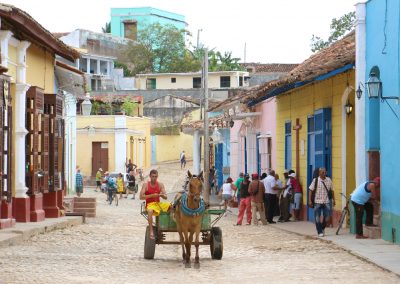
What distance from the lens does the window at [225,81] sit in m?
74.2

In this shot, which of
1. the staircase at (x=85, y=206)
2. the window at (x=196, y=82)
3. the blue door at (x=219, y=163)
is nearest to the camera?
the staircase at (x=85, y=206)

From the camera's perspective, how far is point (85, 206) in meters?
27.6

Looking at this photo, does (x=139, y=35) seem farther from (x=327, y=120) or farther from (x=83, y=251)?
(x=83, y=251)

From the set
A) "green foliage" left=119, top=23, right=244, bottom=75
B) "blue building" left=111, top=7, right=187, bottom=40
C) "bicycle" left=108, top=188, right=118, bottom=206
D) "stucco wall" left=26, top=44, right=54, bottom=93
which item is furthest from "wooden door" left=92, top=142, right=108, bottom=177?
"blue building" left=111, top=7, right=187, bottom=40

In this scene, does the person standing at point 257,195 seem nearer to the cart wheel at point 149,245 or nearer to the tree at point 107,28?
the cart wheel at point 149,245

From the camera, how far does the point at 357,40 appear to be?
1905 cm

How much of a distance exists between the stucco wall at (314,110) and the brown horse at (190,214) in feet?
25.7

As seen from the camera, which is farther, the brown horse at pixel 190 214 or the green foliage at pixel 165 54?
the green foliage at pixel 165 54

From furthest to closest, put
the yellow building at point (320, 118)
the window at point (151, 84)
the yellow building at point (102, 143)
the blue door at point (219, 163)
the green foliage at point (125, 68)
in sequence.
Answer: the green foliage at point (125, 68) → the window at point (151, 84) → the yellow building at point (102, 143) → the blue door at point (219, 163) → the yellow building at point (320, 118)

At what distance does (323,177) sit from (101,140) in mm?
36693

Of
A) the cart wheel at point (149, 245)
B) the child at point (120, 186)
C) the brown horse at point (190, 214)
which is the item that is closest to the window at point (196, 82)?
the child at point (120, 186)

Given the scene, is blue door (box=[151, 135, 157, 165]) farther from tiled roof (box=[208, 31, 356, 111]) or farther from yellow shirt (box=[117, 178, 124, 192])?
tiled roof (box=[208, 31, 356, 111])

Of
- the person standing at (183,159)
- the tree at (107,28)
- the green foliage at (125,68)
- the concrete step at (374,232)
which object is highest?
the tree at (107,28)

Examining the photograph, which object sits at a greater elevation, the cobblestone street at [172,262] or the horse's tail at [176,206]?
the horse's tail at [176,206]
